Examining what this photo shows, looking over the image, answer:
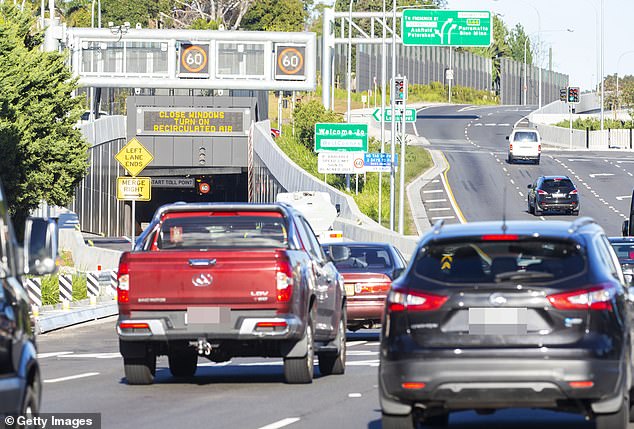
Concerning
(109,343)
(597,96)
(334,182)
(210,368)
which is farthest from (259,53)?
(597,96)

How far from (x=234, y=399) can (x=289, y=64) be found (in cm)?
5654

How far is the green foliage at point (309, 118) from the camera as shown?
73.9 metres

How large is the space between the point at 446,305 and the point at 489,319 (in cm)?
31

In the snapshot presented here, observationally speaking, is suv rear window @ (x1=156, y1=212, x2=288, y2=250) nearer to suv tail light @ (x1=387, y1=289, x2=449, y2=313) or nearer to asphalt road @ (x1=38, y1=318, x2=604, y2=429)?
asphalt road @ (x1=38, y1=318, x2=604, y2=429)

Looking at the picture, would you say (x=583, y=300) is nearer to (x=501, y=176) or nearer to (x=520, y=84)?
(x=501, y=176)

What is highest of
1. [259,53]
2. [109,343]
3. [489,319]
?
[259,53]

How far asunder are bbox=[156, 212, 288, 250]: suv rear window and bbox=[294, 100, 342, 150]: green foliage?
58.4 metres

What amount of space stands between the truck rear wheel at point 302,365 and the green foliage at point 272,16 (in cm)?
10738

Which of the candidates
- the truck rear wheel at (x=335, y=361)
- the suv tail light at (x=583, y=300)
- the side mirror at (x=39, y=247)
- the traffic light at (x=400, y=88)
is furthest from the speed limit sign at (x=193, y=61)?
the side mirror at (x=39, y=247)

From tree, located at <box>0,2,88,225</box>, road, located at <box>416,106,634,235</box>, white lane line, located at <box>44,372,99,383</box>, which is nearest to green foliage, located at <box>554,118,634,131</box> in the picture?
road, located at <box>416,106,634,235</box>

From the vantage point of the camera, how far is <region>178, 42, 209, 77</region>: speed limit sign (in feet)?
230

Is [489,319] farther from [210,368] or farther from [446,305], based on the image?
[210,368]

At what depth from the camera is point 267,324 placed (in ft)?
46.0

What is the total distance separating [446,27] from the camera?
66.6 metres
